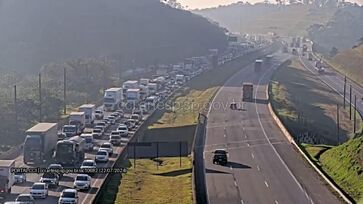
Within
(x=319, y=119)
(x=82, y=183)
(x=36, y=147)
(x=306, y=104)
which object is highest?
(x=36, y=147)

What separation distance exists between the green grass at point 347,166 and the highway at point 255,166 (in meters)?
1.11

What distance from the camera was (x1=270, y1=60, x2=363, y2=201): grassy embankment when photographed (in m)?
37.6

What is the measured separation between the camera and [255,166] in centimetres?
4047

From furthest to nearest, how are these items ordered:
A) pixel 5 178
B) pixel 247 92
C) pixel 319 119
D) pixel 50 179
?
pixel 319 119, pixel 247 92, pixel 50 179, pixel 5 178

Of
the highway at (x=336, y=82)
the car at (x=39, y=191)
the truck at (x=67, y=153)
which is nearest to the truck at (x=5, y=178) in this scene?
the car at (x=39, y=191)

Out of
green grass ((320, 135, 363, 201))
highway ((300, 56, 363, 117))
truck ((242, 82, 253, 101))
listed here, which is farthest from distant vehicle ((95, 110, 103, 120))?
highway ((300, 56, 363, 117))

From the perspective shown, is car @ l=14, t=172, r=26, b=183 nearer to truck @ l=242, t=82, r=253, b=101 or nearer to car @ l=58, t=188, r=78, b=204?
car @ l=58, t=188, r=78, b=204

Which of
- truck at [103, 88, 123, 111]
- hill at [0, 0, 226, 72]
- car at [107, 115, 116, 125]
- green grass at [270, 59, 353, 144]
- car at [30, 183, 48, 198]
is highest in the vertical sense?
hill at [0, 0, 226, 72]

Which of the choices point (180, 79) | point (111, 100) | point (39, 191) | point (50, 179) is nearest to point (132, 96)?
point (111, 100)

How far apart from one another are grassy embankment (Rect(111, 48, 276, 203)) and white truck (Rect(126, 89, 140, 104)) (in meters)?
3.81

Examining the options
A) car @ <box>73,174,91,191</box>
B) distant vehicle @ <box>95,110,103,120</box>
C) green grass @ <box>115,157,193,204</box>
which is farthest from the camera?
distant vehicle @ <box>95,110,103,120</box>

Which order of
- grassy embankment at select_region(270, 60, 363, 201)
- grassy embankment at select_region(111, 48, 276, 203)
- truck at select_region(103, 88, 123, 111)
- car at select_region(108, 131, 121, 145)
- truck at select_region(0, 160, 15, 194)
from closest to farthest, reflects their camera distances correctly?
truck at select_region(0, 160, 15, 194), grassy embankment at select_region(111, 48, 276, 203), grassy embankment at select_region(270, 60, 363, 201), car at select_region(108, 131, 121, 145), truck at select_region(103, 88, 123, 111)

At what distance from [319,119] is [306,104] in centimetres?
1231

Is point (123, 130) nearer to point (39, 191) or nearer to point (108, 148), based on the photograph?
point (108, 148)
